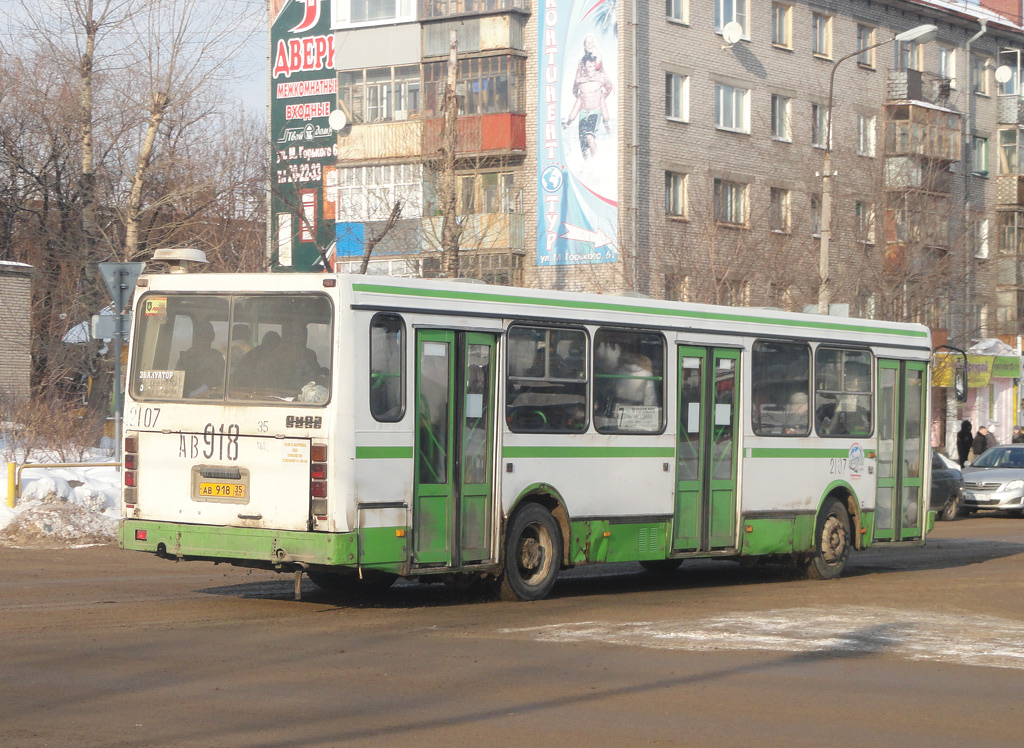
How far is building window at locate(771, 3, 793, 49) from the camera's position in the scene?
49.0 meters

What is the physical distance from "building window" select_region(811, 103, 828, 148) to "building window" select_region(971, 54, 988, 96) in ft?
35.5

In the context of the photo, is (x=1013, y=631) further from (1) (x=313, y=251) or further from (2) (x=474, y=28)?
(1) (x=313, y=251)

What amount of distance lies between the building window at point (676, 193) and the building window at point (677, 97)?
5.67 ft

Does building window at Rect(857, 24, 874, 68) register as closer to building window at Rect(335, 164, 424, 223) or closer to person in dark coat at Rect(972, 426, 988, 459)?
person in dark coat at Rect(972, 426, 988, 459)

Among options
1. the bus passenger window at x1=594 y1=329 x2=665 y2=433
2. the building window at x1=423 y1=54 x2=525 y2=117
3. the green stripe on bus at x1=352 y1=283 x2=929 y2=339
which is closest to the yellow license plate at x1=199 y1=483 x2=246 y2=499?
the green stripe on bus at x1=352 y1=283 x2=929 y2=339

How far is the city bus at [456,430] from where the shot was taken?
11.5m

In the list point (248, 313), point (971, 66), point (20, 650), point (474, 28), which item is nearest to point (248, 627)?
point (20, 650)

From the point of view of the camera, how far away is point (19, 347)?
32156mm

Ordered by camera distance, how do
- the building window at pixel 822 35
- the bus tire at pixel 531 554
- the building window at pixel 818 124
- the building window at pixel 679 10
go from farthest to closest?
the building window at pixel 822 35 < the building window at pixel 818 124 < the building window at pixel 679 10 < the bus tire at pixel 531 554

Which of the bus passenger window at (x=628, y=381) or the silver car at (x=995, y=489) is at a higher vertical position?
the bus passenger window at (x=628, y=381)

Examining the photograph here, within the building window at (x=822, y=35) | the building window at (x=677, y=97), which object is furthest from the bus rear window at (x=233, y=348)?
the building window at (x=822, y=35)

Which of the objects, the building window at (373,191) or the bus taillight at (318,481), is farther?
the building window at (373,191)

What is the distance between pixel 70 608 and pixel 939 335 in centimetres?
4458

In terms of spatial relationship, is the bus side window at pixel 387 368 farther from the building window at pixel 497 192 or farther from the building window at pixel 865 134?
the building window at pixel 865 134
